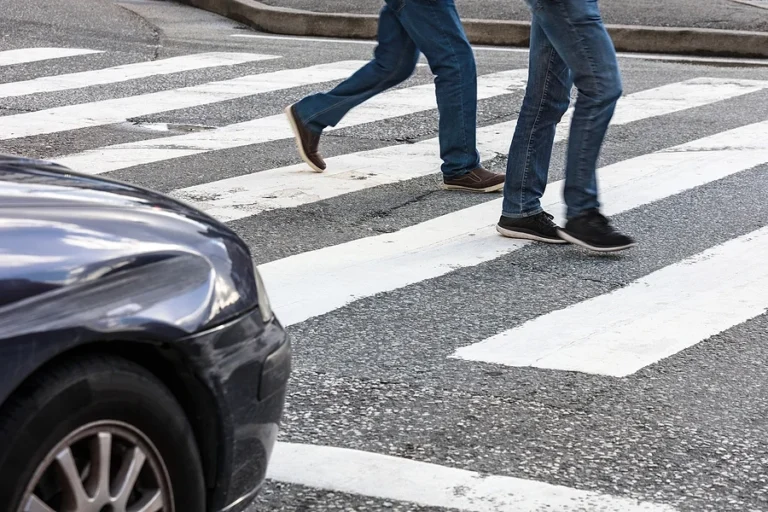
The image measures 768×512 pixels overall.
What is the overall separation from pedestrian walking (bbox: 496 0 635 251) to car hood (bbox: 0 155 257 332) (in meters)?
2.85

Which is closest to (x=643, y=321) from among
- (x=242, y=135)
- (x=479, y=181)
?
(x=479, y=181)

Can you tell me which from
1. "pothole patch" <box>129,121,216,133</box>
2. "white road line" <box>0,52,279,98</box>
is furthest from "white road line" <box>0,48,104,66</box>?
"pothole patch" <box>129,121,216,133</box>

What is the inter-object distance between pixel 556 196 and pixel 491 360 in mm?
2487

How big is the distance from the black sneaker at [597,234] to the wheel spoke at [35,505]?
3615 millimetres

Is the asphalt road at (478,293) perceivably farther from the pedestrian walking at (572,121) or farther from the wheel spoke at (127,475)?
the wheel spoke at (127,475)

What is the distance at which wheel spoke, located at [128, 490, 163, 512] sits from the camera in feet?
8.23

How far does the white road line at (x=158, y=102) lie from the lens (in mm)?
8180

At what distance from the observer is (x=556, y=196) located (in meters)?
6.65

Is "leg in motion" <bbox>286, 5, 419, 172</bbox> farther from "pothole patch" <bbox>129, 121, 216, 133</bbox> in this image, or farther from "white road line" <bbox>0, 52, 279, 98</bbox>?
"white road line" <bbox>0, 52, 279, 98</bbox>

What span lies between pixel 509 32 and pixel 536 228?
23.3 ft

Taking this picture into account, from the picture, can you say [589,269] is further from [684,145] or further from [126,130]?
[126,130]

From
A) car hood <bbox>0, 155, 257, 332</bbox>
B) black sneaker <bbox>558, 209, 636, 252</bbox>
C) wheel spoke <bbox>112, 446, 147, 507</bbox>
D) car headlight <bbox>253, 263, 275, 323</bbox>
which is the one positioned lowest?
black sneaker <bbox>558, 209, 636, 252</bbox>

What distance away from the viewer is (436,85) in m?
6.73

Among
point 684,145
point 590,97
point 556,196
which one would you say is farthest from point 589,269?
point 684,145
